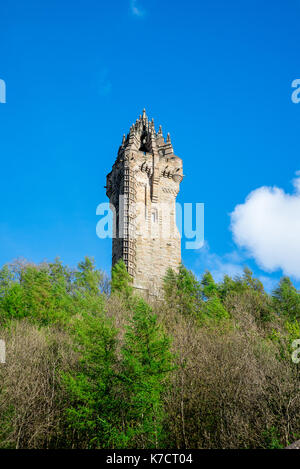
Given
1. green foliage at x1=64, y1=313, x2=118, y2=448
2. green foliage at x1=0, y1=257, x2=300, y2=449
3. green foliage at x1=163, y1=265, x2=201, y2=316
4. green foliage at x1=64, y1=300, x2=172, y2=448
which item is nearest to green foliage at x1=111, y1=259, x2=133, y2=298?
green foliage at x1=163, y1=265, x2=201, y2=316

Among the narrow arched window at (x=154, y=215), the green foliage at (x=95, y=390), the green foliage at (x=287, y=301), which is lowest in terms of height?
the green foliage at (x=95, y=390)

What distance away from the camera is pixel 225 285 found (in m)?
35.4

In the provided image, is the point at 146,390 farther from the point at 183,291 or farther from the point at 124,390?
the point at 183,291

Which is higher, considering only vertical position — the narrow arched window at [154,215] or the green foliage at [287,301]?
the narrow arched window at [154,215]

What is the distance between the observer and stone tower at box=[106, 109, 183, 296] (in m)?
35.1

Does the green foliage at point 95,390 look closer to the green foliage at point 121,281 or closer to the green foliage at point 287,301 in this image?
the green foliage at point 121,281

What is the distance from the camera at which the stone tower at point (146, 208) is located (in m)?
35.1

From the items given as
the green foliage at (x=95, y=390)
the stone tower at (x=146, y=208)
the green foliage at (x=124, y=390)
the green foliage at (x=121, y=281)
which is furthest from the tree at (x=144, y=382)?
the stone tower at (x=146, y=208)

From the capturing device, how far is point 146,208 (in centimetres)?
3800

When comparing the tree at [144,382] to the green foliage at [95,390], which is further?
the green foliage at [95,390]

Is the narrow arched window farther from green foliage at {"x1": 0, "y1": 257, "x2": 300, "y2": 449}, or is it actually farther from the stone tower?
green foliage at {"x1": 0, "y1": 257, "x2": 300, "y2": 449}

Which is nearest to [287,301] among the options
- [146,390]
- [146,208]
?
[146,208]
